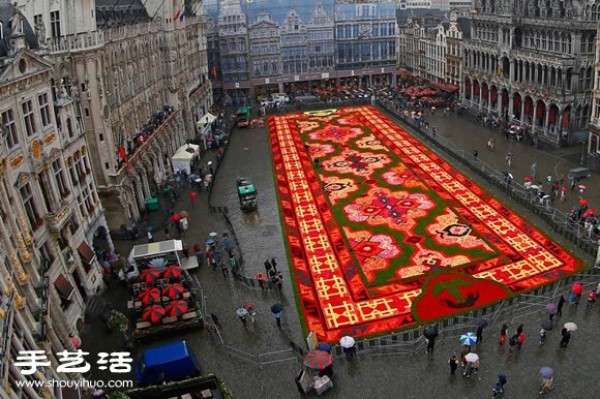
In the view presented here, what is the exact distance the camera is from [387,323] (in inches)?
1254

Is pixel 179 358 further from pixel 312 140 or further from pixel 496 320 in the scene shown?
pixel 312 140

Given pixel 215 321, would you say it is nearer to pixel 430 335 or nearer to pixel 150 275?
pixel 150 275

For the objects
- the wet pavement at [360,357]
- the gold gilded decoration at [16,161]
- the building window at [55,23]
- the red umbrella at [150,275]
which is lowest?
the wet pavement at [360,357]

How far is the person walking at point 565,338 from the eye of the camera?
27.9 m

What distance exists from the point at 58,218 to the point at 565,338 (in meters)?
29.0

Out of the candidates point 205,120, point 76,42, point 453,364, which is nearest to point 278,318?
point 453,364

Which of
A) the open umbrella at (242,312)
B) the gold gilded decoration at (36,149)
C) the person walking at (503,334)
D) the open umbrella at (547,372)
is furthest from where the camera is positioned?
the open umbrella at (242,312)

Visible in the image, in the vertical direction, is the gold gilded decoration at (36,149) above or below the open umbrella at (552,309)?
above

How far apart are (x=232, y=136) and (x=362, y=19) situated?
4302 cm

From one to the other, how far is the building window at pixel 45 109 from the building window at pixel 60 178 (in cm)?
250

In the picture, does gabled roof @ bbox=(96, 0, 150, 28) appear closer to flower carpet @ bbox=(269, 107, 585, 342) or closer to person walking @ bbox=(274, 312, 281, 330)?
flower carpet @ bbox=(269, 107, 585, 342)

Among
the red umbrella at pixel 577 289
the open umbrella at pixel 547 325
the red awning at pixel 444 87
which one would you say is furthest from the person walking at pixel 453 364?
the red awning at pixel 444 87

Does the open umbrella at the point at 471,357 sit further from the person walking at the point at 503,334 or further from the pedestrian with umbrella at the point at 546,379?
the person walking at the point at 503,334

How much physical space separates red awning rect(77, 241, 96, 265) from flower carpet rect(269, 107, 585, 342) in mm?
13960
